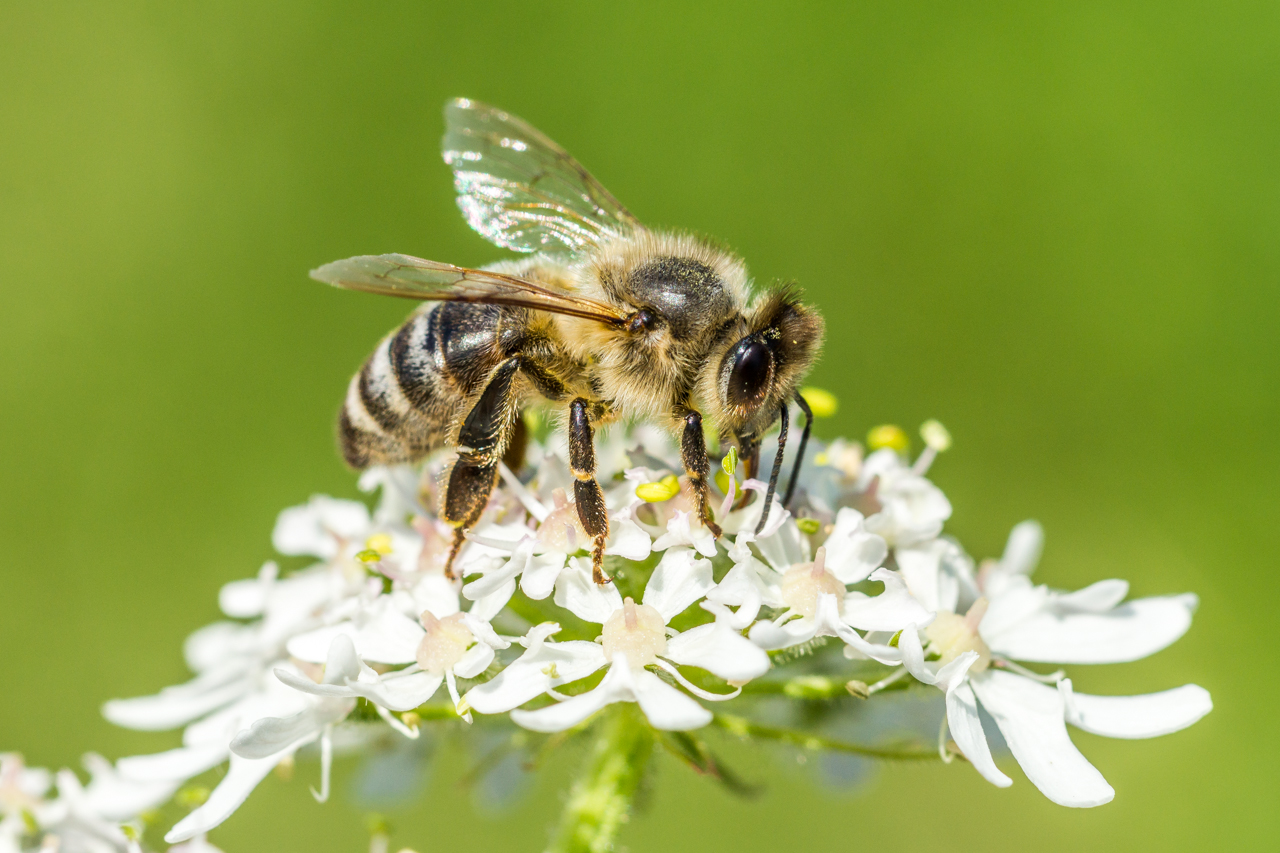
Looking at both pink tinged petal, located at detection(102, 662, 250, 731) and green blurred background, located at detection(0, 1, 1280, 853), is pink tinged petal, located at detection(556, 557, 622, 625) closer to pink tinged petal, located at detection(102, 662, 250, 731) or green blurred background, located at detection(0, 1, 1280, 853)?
pink tinged petal, located at detection(102, 662, 250, 731)

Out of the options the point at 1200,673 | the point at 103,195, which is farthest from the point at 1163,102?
the point at 103,195

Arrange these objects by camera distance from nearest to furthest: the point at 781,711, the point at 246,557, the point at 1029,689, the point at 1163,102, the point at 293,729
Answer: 1. the point at 293,729
2. the point at 1029,689
3. the point at 781,711
4. the point at 246,557
5. the point at 1163,102

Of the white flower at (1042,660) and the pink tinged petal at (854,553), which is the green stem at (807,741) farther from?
the pink tinged petal at (854,553)

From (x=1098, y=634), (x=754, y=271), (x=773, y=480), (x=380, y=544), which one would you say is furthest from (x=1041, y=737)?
(x=754, y=271)

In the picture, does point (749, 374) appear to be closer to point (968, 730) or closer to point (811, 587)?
point (811, 587)

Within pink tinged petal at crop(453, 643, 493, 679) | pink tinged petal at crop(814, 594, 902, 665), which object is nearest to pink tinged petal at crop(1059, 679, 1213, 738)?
pink tinged petal at crop(814, 594, 902, 665)

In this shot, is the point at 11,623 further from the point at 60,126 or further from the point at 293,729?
the point at 293,729

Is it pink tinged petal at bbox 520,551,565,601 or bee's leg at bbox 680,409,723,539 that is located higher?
bee's leg at bbox 680,409,723,539
